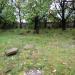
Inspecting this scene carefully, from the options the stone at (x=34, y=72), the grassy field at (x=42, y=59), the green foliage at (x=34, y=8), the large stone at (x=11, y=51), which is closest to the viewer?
the stone at (x=34, y=72)

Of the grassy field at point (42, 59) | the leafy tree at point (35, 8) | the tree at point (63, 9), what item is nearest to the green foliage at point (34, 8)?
the leafy tree at point (35, 8)

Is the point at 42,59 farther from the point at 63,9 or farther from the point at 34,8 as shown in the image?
the point at 63,9

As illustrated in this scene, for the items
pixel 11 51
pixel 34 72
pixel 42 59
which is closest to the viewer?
pixel 34 72

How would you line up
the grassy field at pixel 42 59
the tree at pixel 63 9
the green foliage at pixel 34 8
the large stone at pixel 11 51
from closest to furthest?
1. the grassy field at pixel 42 59
2. the large stone at pixel 11 51
3. the green foliage at pixel 34 8
4. the tree at pixel 63 9

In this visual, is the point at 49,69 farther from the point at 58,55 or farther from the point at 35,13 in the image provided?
the point at 35,13

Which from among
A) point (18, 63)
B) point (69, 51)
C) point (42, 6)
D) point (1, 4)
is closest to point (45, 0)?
point (42, 6)

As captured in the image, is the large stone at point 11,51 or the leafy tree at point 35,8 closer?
the large stone at point 11,51

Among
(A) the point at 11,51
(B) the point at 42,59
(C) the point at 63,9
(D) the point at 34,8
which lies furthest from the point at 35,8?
(B) the point at 42,59

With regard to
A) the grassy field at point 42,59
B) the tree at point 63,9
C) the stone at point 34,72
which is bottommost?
the stone at point 34,72

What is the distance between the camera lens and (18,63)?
31.5ft

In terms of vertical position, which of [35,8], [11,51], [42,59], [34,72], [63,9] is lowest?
[34,72]

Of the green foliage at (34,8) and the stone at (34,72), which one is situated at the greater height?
the green foliage at (34,8)

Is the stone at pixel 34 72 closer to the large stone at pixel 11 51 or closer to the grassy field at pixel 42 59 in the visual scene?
the grassy field at pixel 42 59

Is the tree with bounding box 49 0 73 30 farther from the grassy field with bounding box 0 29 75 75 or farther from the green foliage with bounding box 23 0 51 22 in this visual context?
the grassy field with bounding box 0 29 75 75
